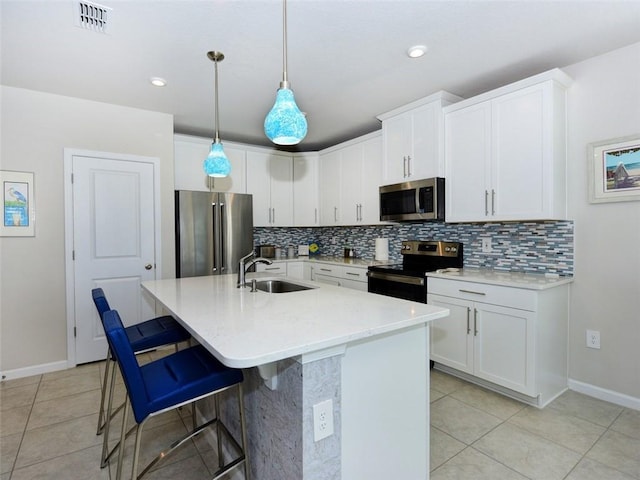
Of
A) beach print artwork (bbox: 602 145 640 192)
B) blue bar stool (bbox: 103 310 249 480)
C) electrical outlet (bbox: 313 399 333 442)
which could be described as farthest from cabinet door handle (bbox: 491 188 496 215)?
blue bar stool (bbox: 103 310 249 480)

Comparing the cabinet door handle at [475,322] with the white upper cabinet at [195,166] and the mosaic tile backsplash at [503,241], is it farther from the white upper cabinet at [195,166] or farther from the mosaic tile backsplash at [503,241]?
the white upper cabinet at [195,166]

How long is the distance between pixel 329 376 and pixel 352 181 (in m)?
3.17

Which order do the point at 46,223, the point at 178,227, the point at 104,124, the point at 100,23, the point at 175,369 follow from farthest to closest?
1. the point at 178,227
2. the point at 104,124
3. the point at 46,223
4. the point at 100,23
5. the point at 175,369

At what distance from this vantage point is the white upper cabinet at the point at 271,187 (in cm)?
444

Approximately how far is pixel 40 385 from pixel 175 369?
217cm

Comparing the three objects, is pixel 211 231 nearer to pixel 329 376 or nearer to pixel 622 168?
pixel 329 376

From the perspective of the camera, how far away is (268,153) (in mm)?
4543

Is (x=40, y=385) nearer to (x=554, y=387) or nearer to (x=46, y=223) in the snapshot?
(x=46, y=223)

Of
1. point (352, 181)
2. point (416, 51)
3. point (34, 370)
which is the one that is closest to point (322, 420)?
point (416, 51)

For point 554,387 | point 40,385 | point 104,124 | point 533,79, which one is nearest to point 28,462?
point 40,385

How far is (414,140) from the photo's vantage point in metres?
3.21

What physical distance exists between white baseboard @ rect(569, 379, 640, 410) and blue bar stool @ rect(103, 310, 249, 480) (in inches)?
99.3

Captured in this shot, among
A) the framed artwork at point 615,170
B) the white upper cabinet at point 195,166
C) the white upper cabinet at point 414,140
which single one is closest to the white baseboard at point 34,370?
the white upper cabinet at point 195,166

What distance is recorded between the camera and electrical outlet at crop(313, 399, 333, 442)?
3.99ft
